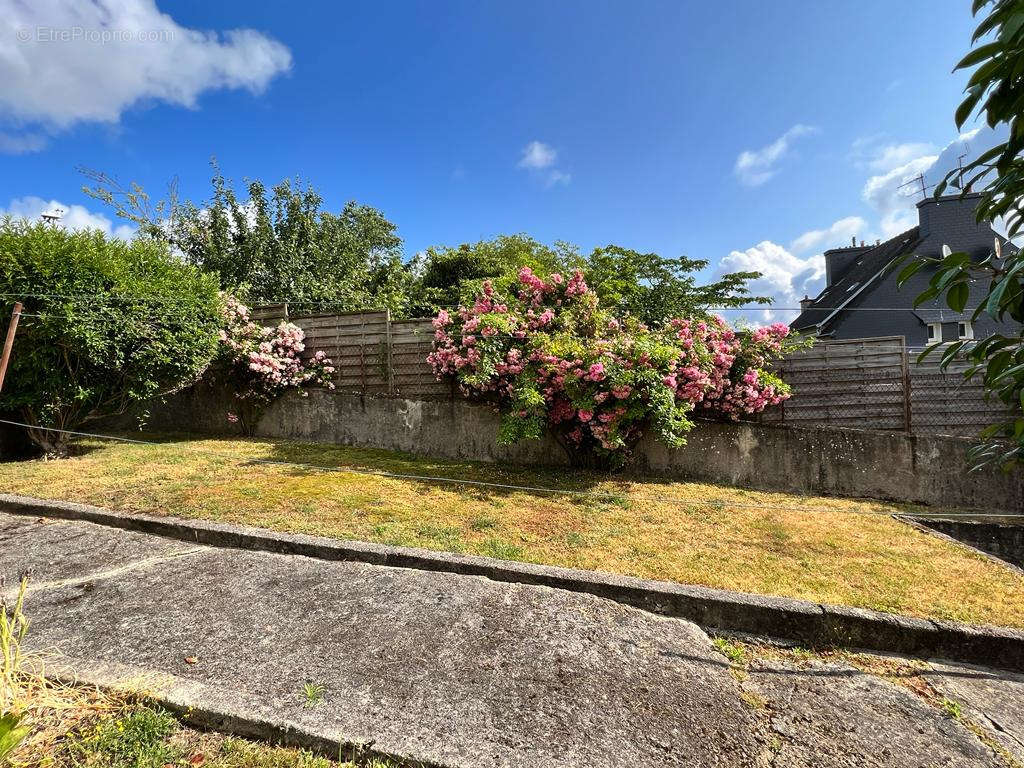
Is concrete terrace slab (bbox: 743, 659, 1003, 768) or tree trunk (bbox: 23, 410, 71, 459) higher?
tree trunk (bbox: 23, 410, 71, 459)

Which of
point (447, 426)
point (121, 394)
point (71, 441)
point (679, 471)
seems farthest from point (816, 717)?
point (71, 441)

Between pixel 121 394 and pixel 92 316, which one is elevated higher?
pixel 92 316

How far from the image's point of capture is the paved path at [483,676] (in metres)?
1.81

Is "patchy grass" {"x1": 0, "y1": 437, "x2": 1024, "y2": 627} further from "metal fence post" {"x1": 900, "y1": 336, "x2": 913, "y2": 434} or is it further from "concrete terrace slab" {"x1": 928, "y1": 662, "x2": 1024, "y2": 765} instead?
"metal fence post" {"x1": 900, "y1": 336, "x2": 913, "y2": 434}

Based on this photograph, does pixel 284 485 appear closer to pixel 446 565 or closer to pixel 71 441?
pixel 446 565

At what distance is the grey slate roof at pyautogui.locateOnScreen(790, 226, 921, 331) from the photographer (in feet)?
52.1

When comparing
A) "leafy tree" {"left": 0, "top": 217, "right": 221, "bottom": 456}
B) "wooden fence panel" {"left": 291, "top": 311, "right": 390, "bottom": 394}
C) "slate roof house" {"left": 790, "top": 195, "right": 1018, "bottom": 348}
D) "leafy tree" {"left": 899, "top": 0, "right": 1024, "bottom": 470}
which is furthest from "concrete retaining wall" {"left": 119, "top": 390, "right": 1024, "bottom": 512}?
"slate roof house" {"left": 790, "top": 195, "right": 1018, "bottom": 348}

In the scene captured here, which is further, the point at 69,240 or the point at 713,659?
the point at 69,240

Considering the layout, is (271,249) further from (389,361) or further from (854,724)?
(854,724)

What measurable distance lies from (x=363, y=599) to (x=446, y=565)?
2.16 ft

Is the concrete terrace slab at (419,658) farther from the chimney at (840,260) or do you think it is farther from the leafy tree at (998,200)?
the chimney at (840,260)

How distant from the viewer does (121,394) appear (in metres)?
6.75

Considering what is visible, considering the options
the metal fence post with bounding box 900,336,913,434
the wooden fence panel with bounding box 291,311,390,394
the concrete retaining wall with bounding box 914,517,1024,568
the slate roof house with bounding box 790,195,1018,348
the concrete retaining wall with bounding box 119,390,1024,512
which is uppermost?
the slate roof house with bounding box 790,195,1018,348

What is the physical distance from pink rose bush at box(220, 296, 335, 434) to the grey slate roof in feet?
48.2
